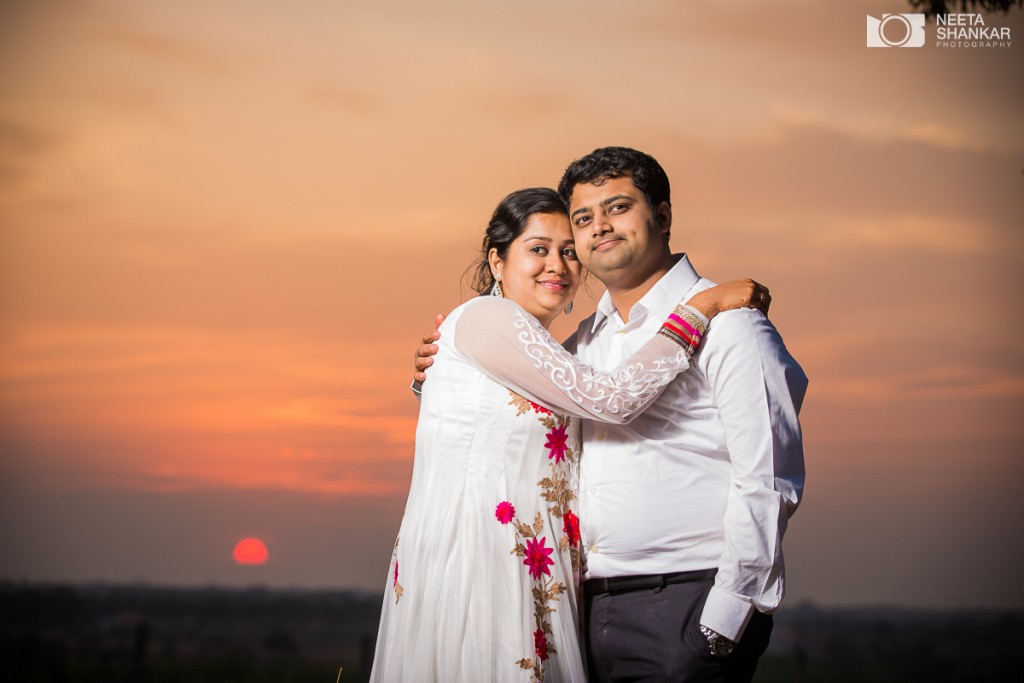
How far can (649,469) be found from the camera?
8.39 feet

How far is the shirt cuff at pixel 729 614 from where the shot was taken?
7.66 ft

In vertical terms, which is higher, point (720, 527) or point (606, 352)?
point (606, 352)

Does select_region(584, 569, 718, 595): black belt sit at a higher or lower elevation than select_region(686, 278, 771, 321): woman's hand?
lower

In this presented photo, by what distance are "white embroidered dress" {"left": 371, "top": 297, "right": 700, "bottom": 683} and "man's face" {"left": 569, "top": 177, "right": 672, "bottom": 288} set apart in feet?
0.86

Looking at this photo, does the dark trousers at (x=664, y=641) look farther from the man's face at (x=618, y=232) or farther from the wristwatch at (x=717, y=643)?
the man's face at (x=618, y=232)

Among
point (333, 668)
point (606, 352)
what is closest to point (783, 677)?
point (333, 668)

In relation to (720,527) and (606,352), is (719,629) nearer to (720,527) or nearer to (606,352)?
(720,527)

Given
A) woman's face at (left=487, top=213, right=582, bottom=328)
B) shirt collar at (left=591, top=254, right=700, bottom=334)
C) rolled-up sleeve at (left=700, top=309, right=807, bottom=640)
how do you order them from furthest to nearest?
woman's face at (left=487, top=213, right=582, bottom=328) < shirt collar at (left=591, top=254, right=700, bottom=334) < rolled-up sleeve at (left=700, top=309, right=807, bottom=640)

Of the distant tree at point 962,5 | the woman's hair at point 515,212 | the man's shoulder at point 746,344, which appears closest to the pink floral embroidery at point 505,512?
the man's shoulder at point 746,344

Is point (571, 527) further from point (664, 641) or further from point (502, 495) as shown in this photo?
point (664, 641)

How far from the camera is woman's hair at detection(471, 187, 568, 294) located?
2.86 m

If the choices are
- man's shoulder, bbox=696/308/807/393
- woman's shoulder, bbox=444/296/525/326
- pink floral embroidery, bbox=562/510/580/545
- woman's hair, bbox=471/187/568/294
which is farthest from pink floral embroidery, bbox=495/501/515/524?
woman's hair, bbox=471/187/568/294

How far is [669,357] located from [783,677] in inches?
334

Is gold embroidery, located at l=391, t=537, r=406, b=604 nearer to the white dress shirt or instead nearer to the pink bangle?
the white dress shirt
